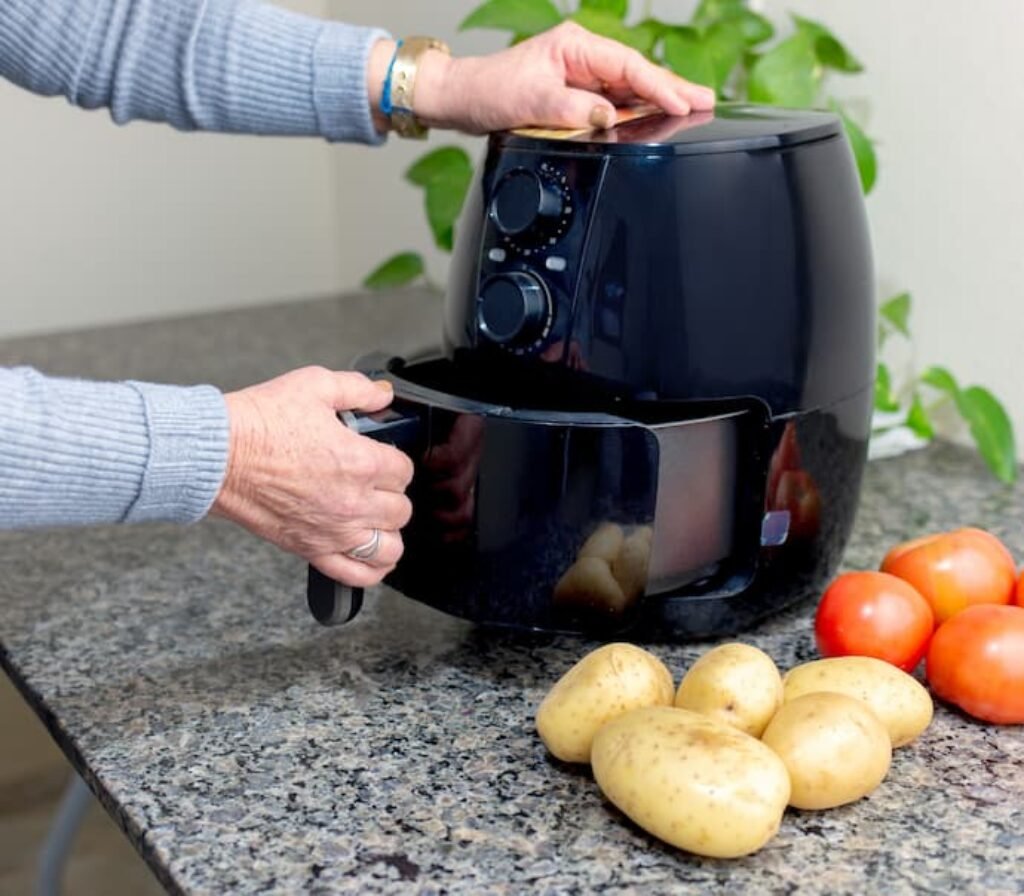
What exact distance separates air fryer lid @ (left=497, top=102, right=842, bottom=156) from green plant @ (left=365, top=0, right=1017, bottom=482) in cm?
27

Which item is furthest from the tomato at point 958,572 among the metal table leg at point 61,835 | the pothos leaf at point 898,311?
the metal table leg at point 61,835

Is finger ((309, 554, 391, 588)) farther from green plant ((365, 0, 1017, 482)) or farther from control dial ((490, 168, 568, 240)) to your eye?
green plant ((365, 0, 1017, 482))

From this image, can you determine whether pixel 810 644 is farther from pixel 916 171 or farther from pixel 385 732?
pixel 916 171

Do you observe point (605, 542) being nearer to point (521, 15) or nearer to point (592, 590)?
point (592, 590)

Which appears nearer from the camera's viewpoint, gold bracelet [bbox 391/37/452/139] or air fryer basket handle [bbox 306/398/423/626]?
air fryer basket handle [bbox 306/398/423/626]

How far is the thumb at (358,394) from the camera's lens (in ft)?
2.40

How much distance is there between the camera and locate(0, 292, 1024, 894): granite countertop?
0.64 m

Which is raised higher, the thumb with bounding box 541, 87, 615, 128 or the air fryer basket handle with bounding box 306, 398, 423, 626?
the thumb with bounding box 541, 87, 615, 128

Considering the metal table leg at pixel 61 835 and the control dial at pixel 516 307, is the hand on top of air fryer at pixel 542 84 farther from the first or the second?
the metal table leg at pixel 61 835

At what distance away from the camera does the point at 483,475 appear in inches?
29.7

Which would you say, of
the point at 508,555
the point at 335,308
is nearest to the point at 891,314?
the point at 508,555

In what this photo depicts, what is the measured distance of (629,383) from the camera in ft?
2.51

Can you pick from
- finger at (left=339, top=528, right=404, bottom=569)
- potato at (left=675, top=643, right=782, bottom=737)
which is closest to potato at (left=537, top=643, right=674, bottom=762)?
potato at (left=675, top=643, right=782, bottom=737)

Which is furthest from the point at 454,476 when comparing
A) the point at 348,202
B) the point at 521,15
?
the point at 348,202
